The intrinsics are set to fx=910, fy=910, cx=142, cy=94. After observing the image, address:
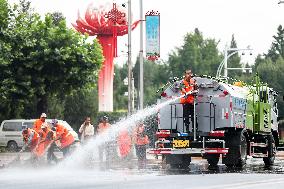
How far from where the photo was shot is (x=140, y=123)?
29844mm

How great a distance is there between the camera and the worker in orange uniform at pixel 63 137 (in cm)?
2559

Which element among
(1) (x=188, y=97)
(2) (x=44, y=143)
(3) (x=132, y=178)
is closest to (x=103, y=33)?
(1) (x=188, y=97)

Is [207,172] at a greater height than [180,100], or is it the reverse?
[180,100]

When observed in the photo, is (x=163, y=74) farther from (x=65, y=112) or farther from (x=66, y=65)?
(x=66, y=65)

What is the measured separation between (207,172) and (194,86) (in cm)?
288

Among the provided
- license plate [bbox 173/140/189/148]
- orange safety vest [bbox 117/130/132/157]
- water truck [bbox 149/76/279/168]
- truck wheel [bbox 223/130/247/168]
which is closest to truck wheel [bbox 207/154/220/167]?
water truck [bbox 149/76/279/168]

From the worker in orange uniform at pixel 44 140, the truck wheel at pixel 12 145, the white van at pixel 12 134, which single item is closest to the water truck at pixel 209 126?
the worker in orange uniform at pixel 44 140

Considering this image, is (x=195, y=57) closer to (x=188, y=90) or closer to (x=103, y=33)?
(x=103, y=33)

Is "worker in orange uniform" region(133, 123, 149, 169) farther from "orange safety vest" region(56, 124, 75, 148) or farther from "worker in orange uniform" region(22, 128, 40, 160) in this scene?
"worker in orange uniform" region(22, 128, 40, 160)

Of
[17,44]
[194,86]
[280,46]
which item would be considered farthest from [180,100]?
[280,46]

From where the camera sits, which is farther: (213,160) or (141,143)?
(141,143)

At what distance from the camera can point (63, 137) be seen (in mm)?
25828

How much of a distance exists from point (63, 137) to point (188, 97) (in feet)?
12.2

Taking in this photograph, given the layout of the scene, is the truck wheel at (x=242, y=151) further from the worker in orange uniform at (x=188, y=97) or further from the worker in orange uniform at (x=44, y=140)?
the worker in orange uniform at (x=44, y=140)
